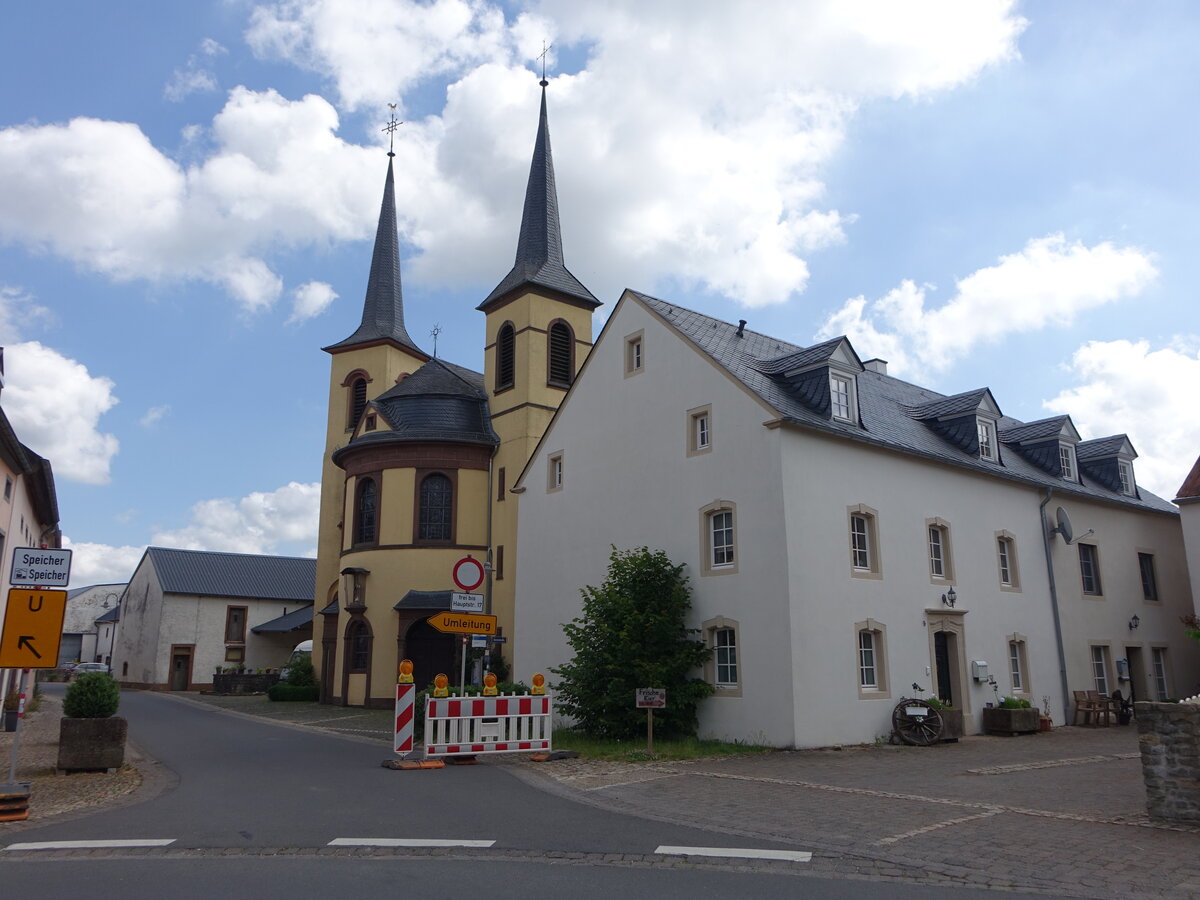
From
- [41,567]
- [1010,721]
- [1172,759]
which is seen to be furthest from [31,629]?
[1010,721]

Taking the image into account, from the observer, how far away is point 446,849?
7785 millimetres

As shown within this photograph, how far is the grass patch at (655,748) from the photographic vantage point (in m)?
15.1

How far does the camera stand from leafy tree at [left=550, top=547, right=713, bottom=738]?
17094mm

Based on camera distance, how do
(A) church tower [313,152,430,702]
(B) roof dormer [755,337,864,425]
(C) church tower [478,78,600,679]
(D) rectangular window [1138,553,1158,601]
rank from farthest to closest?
(A) church tower [313,152,430,702], (C) church tower [478,78,600,679], (D) rectangular window [1138,553,1158,601], (B) roof dormer [755,337,864,425]

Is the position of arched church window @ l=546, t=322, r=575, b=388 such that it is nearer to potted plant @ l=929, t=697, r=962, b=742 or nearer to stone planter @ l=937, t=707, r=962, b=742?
potted plant @ l=929, t=697, r=962, b=742

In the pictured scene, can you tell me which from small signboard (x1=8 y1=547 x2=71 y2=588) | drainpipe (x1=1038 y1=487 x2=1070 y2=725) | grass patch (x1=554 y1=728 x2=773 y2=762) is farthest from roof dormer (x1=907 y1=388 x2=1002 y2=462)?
small signboard (x1=8 y1=547 x2=71 y2=588)

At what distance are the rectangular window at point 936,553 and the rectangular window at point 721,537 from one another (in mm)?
4975

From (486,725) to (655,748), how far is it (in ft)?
11.0

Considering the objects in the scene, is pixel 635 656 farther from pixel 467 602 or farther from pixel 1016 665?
pixel 1016 665

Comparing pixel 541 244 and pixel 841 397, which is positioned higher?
pixel 541 244

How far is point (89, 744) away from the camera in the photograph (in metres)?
12.8

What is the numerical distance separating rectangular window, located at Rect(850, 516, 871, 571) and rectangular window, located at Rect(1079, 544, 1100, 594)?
9.32 m

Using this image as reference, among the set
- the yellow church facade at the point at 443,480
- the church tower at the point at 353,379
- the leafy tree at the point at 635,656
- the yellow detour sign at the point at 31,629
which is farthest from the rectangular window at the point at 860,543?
the church tower at the point at 353,379

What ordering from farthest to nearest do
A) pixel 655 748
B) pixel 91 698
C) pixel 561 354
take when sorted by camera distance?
pixel 561 354, pixel 655 748, pixel 91 698
